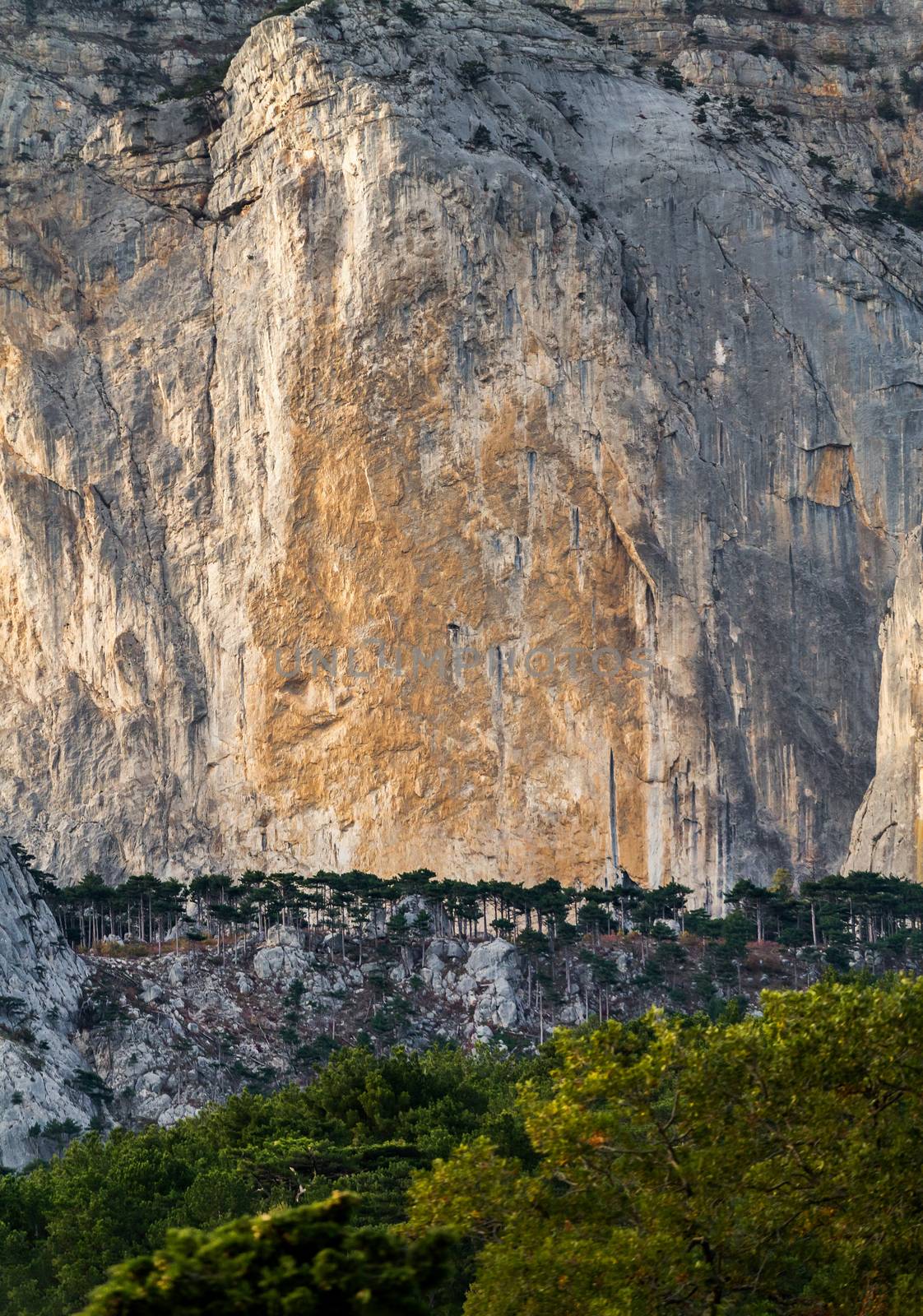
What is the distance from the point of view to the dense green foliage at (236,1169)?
34.7 meters

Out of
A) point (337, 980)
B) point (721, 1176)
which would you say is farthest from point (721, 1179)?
point (337, 980)

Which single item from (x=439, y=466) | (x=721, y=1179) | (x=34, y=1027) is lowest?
(x=721, y=1179)

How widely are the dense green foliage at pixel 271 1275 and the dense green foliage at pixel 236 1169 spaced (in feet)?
50.6

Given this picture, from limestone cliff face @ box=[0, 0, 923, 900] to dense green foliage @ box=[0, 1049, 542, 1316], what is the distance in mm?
44076

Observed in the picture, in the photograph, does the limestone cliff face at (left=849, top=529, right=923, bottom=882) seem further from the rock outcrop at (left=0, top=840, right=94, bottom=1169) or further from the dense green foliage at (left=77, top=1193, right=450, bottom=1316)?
the dense green foliage at (left=77, top=1193, right=450, bottom=1316)

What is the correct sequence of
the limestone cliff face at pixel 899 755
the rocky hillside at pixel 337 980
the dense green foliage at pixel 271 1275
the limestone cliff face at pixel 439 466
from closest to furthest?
the dense green foliage at pixel 271 1275
the rocky hillside at pixel 337 980
the limestone cliff face at pixel 899 755
the limestone cliff face at pixel 439 466

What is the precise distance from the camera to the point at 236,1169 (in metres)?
37.0

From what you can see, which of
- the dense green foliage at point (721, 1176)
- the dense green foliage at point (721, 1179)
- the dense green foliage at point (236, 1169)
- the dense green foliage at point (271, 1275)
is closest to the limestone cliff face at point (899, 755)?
the dense green foliage at point (236, 1169)

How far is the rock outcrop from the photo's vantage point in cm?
5400

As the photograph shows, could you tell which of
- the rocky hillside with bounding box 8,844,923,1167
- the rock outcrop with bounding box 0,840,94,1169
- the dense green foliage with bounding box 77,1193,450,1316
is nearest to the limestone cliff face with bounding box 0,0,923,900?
the rocky hillside with bounding box 8,844,923,1167

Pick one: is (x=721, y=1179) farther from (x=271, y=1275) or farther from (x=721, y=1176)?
(x=271, y=1275)

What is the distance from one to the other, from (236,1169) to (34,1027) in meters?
24.3

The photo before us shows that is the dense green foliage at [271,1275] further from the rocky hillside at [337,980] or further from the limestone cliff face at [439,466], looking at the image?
the limestone cliff face at [439,466]

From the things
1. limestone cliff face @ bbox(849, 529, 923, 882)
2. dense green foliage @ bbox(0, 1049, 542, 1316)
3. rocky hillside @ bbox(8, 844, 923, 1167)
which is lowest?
dense green foliage @ bbox(0, 1049, 542, 1316)
